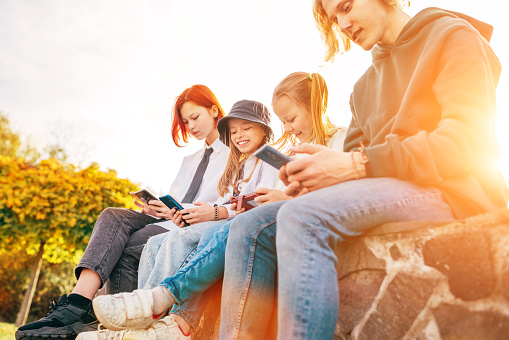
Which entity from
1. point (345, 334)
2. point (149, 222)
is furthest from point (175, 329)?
point (149, 222)

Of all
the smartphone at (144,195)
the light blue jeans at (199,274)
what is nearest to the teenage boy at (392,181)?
the light blue jeans at (199,274)

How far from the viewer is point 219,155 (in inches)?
159

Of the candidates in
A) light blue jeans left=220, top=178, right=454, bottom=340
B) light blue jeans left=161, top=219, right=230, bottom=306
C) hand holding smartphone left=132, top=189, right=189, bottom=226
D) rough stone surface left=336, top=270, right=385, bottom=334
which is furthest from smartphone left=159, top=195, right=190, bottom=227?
rough stone surface left=336, top=270, right=385, bottom=334

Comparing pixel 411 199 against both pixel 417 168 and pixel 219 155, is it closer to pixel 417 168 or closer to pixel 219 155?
pixel 417 168

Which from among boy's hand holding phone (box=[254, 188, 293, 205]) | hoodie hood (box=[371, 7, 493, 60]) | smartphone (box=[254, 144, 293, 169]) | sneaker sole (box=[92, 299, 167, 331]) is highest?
hoodie hood (box=[371, 7, 493, 60])

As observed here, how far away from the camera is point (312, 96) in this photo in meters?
3.16

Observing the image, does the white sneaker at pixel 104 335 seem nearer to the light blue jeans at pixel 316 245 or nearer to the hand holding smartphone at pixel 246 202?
the light blue jeans at pixel 316 245

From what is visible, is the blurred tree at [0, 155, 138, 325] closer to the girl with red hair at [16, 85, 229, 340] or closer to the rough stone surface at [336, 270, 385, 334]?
the girl with red hair at [16, 85, 229, 340]

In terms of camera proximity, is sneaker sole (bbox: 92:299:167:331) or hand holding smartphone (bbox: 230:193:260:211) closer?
sneaker sole (bbox: 92:299:167:331)

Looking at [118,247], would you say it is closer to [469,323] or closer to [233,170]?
[233,170]

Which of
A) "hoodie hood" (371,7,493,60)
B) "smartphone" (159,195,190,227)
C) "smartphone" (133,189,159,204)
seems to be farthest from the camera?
"smartphone" (133,189,159,204)

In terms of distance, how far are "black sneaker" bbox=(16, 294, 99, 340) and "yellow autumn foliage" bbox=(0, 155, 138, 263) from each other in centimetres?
322

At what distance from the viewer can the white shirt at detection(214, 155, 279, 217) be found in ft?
10.6

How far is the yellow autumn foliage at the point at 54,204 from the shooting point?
5.54m
